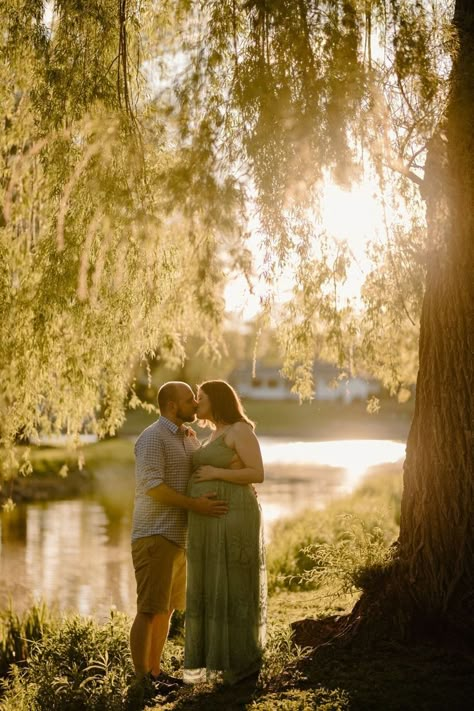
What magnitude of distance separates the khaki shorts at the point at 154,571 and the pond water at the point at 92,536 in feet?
10.6

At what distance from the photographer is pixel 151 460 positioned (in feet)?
16.8

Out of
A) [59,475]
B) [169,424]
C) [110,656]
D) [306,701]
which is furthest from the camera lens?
[59,475]

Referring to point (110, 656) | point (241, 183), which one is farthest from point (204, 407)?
point (110, 656)

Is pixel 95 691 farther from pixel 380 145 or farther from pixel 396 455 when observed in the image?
pixel 396 455

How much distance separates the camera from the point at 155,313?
6.19m

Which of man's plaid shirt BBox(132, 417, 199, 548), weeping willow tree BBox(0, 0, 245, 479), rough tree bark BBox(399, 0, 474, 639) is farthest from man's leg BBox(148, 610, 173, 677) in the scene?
weeping willow tree BBox(0, 0, 245, 479)

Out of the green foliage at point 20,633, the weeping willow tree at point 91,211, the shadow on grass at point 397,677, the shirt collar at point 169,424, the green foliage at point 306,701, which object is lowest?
the green foliage at point 20,633

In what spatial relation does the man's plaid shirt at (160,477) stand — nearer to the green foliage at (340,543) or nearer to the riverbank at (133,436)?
the green foliage at (340,543)

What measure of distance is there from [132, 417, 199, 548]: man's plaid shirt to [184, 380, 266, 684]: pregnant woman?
0.12m

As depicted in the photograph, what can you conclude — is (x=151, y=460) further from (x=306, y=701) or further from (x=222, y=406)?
(x=306, y=701)

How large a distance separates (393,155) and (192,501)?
258cm

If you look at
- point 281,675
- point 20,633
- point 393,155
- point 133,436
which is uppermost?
point 393,155

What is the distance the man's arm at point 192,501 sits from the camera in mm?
5035

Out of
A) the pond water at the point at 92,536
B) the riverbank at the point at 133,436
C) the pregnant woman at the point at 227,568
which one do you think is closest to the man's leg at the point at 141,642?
the pregnant woman at the point at 227,568
